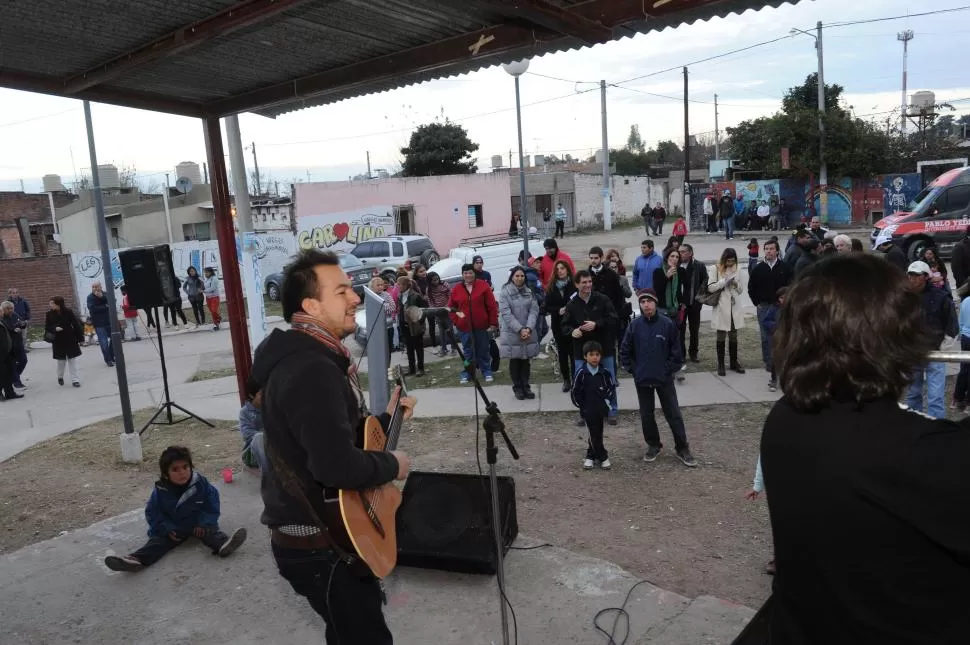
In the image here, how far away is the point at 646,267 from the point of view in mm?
10125

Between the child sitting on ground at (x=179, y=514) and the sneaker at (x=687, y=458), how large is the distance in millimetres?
4007

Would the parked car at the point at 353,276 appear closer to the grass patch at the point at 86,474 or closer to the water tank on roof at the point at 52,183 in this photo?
the grass patch at the point at 86,474

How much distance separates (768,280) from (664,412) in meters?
3.35

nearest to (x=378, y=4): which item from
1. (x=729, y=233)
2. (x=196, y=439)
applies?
(x=196, y=439)

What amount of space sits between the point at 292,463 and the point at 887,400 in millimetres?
1891

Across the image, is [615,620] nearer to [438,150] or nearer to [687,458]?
[687,458]

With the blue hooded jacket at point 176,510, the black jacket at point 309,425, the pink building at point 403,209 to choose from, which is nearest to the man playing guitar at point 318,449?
the black jacket at point 309,425

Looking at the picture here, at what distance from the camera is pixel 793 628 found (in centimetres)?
162

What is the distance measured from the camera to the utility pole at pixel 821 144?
29.9 m

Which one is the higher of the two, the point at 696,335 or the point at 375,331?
the point at 375,331

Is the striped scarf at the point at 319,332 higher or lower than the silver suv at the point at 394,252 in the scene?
higher

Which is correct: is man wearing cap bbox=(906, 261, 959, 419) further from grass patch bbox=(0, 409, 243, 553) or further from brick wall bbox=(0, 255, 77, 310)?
brick wall bbox=(0, 255, 77, 310)

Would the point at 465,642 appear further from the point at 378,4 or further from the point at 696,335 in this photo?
the point at 696,335

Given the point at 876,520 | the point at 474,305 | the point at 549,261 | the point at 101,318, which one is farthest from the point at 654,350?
the point at 101,318
